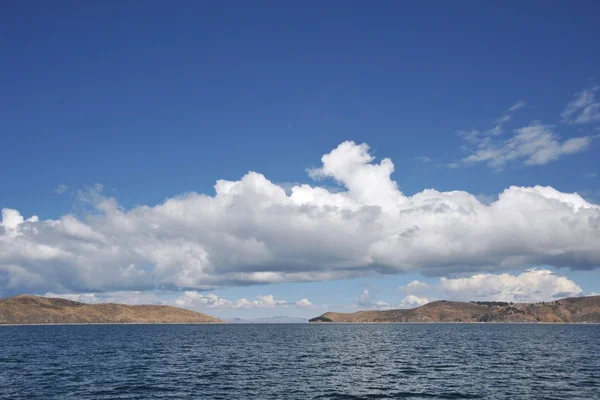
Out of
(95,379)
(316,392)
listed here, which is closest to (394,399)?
(316,392)

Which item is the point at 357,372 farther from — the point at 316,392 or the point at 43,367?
the point at 43,367

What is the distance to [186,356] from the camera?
113m

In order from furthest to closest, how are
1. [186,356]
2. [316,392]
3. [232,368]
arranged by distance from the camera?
[186,356]
[232,368]
[316,392]

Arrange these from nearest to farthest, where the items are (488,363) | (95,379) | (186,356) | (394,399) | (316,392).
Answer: (394,399)
(316,392)
(95,379)
(488,363)
(186,356)

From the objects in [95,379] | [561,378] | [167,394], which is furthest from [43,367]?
[561,378]

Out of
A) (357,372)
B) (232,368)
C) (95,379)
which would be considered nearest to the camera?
(95,379)

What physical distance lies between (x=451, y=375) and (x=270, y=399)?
35315mm

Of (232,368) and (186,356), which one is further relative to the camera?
(186,356)

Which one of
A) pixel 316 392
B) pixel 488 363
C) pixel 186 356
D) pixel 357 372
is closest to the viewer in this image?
pixel 316 392

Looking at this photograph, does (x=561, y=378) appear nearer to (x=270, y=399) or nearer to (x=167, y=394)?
(x=270, y=399)

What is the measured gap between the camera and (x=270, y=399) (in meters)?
57.6

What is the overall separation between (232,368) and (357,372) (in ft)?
77.0

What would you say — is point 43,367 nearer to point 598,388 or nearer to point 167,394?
point 167,394

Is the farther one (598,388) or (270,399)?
(598,388)
